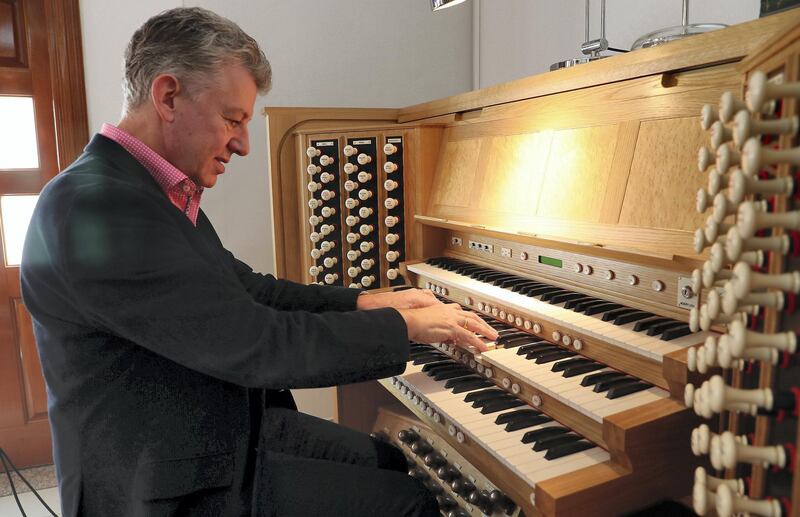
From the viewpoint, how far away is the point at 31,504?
298 cm

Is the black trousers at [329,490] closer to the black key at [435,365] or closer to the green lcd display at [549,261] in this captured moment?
the black key at [435,365]

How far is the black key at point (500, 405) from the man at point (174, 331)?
23cm

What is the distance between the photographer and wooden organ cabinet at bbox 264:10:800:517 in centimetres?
81

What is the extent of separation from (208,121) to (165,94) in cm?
11

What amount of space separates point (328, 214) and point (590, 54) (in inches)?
53.5

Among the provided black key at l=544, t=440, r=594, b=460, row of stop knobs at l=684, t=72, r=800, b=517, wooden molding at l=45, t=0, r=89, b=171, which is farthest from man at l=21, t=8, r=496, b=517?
wooden molding at l=45, t=0, r=89, b=171

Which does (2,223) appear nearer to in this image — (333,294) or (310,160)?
(310,160)

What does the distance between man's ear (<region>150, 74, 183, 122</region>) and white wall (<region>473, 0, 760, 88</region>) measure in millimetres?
1974

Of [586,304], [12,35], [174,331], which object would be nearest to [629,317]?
[586,304]

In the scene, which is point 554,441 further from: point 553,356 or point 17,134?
point 17,134

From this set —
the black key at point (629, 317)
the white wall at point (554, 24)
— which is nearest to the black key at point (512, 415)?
the black key at point (629, 317)

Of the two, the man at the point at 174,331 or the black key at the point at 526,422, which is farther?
the black key at the point at 526,422

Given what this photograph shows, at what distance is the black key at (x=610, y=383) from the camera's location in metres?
1.40

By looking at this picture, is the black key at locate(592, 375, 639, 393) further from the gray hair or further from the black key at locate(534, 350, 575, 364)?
the gray hair
